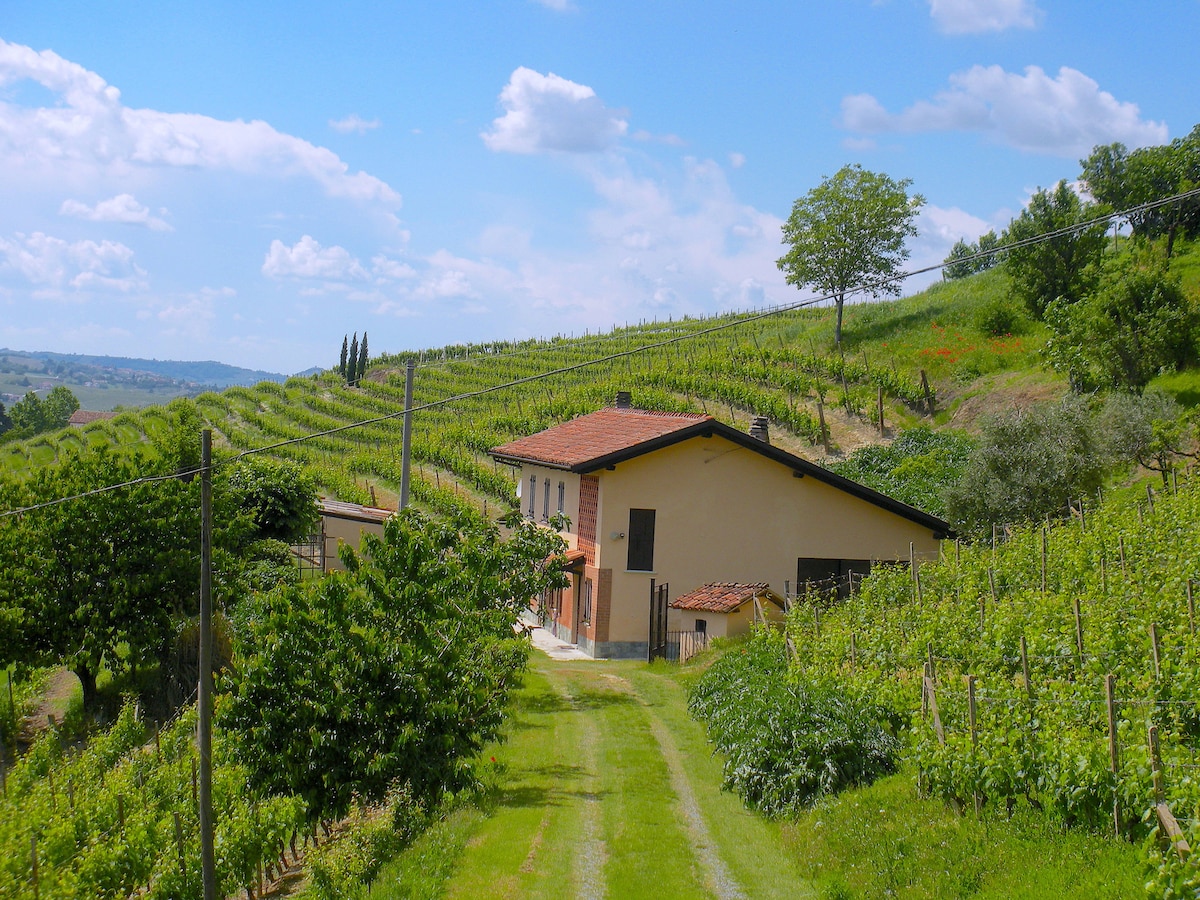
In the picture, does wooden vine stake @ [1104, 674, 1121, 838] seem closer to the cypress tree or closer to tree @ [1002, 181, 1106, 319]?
tree @ [1002, 181, 1106, 319]

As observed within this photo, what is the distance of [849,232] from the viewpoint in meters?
54.1

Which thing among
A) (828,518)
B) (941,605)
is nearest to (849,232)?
(828,518)

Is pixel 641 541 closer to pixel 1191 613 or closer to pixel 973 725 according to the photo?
pixel 1191 613

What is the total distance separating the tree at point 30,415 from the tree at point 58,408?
608mm

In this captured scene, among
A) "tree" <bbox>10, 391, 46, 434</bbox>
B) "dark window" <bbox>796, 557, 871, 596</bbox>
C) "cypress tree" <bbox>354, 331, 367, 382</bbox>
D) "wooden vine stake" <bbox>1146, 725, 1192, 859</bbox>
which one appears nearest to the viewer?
"wooden vine stake" <bbox>1146, 725, 1192, 859</bbox>

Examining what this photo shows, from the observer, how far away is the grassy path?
387 inches

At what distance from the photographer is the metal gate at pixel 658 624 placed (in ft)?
76.6

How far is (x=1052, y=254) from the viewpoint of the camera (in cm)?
4634

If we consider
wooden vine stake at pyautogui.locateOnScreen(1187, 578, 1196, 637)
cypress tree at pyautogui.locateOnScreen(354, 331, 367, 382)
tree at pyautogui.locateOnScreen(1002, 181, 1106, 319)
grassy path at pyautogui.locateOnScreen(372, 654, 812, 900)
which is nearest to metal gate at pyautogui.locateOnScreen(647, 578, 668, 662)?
grassy path at pyautogui.locateOnScreen(372, 654, 812, 900)

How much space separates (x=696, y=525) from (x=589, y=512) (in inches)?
103

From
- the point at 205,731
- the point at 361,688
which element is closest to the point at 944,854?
the point at 361,688

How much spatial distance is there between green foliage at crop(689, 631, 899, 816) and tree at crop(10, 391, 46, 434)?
437 ft

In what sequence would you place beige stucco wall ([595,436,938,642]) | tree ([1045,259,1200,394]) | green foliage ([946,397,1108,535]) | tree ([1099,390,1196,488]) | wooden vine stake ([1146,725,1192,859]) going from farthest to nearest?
tree ([1045,259,1200,394]) < tree ([1099,390,1196,488]) < beige stucco wall ([595,436,938,642]) < green foliage ([946,397,1108,535]) < wooden vine stake ([1146,725,1192,859])

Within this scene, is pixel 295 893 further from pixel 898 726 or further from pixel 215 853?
pixel 898 726
